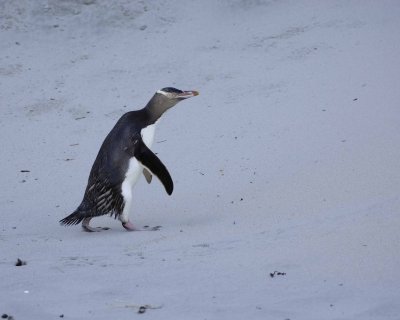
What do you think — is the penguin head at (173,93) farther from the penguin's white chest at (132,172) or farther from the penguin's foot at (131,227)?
the penguin's foot at (131,227)

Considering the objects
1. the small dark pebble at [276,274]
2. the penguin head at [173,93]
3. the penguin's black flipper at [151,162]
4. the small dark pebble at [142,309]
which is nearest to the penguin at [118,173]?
the penguin's black flipper at [151,162]

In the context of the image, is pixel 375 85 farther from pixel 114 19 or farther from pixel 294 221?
pixel 114 19

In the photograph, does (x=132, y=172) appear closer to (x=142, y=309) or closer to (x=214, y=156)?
(x=214, y=156)

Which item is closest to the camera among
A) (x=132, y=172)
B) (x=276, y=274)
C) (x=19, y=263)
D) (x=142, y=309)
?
(x=142, y=309)

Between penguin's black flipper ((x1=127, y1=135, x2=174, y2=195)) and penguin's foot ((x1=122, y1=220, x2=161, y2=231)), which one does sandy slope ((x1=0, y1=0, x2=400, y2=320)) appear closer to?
penguin's foot ((x1=122, y1=220, x2=161, y2=231))

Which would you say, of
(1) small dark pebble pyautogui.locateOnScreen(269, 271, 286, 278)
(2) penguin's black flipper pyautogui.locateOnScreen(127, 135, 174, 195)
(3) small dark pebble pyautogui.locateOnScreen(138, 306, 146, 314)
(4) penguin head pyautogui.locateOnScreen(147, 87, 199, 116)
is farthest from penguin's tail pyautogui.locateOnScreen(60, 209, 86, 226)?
(3) small dark pebble pyautogui.locateOnScreen(138, 306, 146, 314)

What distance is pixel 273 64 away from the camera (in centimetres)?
679

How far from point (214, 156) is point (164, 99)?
2.94 feet

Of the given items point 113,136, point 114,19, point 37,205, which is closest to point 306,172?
point 113,136

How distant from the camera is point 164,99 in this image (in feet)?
14.9

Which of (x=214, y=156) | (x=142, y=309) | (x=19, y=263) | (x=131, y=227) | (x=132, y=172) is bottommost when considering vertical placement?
(x=214, y=156)

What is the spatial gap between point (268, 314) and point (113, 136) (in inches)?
81.1

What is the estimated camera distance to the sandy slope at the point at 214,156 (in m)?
2.86

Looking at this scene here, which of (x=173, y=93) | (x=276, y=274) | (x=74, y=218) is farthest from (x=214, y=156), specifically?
(x=276, y=274)
